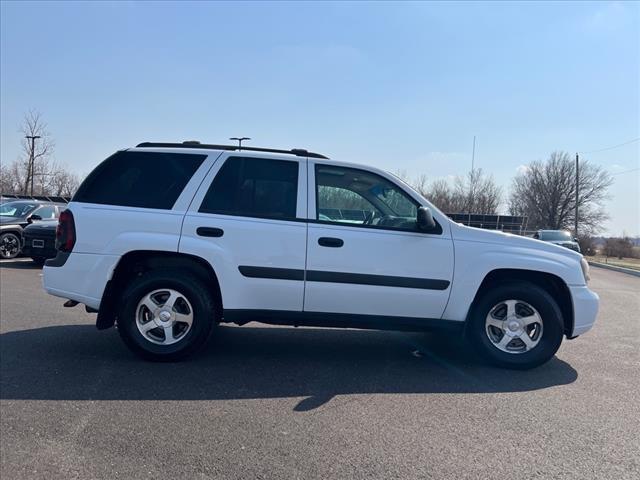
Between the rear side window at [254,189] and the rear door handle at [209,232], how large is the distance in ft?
0.61

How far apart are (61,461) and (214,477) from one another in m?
0.94

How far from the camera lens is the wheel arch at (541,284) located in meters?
5.05

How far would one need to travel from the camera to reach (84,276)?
4805mm

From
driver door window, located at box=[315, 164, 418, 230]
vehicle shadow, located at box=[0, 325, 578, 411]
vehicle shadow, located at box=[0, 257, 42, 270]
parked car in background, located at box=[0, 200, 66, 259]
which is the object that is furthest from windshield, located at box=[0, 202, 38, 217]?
driver door window, located at box=[315, 164, 418, 230]

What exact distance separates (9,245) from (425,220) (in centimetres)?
1237

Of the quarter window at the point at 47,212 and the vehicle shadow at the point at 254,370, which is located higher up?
the quarter window at the point at 47,212

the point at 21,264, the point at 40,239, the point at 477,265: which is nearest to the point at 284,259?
the point at 477,265

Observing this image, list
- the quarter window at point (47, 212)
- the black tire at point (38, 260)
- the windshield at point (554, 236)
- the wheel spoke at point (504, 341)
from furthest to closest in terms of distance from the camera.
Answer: the windshield at point (554, 236) → the quarter window at point (47, 212) → the black tire at point (38, 260) → the wheel spoke at point (504, 341)

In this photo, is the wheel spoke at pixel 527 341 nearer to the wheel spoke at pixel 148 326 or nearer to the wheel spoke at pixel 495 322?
the wheel spoke at pixel 495 322

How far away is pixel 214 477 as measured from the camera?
9.39 feet

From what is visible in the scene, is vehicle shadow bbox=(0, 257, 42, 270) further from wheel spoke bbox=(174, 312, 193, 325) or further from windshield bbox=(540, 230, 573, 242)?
windshield bbox=(540, 230, 573, 242)

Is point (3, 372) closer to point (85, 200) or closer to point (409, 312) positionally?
point (85, 200)

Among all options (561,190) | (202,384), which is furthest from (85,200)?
(561,190)

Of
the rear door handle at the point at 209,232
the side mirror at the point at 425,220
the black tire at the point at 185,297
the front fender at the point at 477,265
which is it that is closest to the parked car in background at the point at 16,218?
the black tire at the point at 185,297
